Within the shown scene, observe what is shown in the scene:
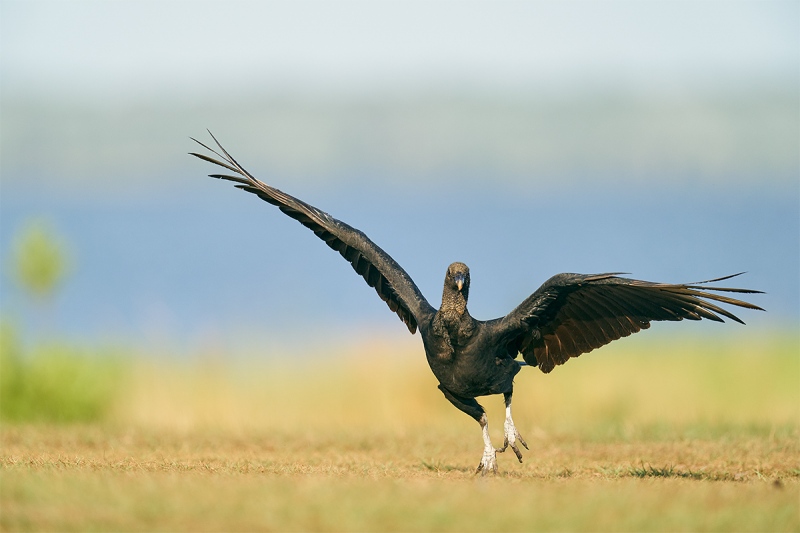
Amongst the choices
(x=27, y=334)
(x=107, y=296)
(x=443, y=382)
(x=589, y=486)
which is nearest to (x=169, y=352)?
(x=27, y=334)

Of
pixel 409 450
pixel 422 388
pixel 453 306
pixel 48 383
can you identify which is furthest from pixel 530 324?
pixel 48 383

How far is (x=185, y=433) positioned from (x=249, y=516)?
5.40 meters

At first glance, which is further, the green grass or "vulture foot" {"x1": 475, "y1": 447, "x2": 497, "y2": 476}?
the green grass

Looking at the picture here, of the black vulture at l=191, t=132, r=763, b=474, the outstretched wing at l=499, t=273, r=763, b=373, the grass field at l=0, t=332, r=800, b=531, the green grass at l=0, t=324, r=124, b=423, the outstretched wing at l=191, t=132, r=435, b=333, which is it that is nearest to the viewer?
the grass field at l=0, t=332, r=800, b=531

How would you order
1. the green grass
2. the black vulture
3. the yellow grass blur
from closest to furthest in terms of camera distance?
the black vulture → the green grass → the yellow grass blur

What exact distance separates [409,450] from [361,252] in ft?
6.12

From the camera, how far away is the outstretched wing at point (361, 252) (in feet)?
27.0

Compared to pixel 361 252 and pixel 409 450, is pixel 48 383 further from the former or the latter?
pixel 361 252

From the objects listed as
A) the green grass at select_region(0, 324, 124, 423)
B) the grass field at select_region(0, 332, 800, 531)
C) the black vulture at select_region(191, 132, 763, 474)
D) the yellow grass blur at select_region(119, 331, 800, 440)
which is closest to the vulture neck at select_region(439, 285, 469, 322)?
the black vulture at select_region(191, 132, 763, 474)

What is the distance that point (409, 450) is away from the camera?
906 cm

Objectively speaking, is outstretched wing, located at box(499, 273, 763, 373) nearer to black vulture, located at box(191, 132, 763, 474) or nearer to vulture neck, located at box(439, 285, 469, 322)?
black vulture, located at box(191, 132, 763, 474)

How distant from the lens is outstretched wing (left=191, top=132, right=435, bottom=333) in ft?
27.0

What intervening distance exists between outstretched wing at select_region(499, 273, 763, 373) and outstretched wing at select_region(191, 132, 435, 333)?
0.82m

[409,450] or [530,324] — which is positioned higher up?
[530,324]
